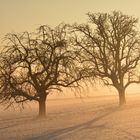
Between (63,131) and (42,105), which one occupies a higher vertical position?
(42,105)

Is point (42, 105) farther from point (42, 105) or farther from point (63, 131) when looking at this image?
point (63, 131)

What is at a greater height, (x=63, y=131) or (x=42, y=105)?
(x=42, y=105)

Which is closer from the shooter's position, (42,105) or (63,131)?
(63,131)

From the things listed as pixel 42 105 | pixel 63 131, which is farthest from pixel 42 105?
pixel 63 131

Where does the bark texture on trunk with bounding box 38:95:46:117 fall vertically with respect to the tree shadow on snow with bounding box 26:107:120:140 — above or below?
above

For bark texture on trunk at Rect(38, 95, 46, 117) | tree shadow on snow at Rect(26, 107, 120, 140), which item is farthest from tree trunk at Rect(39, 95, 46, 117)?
tree shadow on snow at Rect(26, 107, 120, 140)

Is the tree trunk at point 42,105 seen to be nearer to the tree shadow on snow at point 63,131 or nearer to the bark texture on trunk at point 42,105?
the bark texture on trunk at point 42,105

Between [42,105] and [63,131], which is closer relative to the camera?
[63,131]

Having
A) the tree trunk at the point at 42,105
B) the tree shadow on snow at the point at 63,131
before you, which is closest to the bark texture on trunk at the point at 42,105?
the tree trunk at the point at 42,105

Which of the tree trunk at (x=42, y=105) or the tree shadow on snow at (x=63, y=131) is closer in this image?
the tree shadow on snow at (x=63, y=131)

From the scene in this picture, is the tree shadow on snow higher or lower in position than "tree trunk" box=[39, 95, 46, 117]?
lower

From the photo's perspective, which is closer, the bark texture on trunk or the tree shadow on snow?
the tree shadow on snow

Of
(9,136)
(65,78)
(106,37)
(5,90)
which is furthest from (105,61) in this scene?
(9,136)

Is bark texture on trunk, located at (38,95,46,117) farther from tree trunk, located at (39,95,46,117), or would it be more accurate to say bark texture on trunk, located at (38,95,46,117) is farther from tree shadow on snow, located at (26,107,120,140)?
tree shadow on snow, located at (26,107,120,140)
